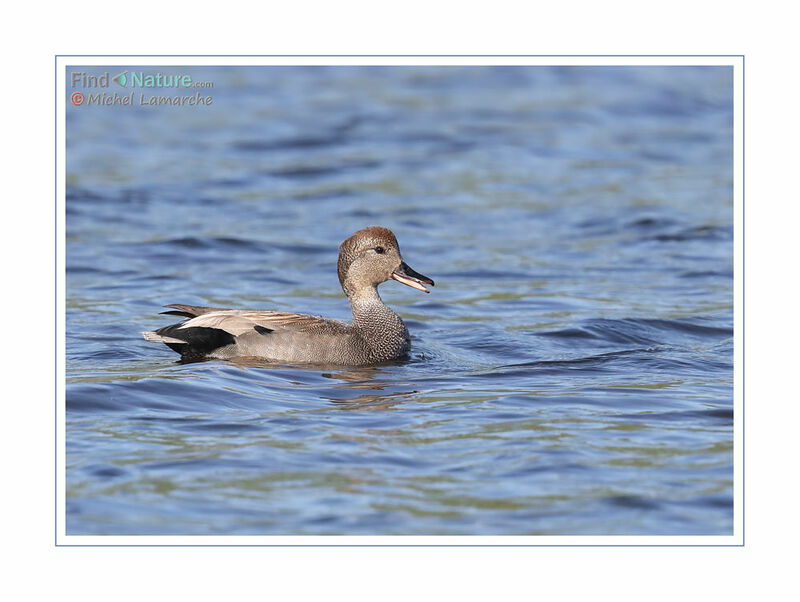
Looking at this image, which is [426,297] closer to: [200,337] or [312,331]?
[312,331]

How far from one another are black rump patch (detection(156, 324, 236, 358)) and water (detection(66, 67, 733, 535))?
29 cm

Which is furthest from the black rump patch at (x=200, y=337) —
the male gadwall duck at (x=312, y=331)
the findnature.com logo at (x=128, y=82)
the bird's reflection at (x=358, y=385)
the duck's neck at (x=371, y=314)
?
the findnature.com logo at (x=128, y=82)

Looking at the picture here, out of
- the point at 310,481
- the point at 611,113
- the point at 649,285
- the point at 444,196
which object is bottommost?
the point at 310,481

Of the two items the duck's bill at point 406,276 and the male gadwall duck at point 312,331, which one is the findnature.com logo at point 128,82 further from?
the duck's bill at point 406,276

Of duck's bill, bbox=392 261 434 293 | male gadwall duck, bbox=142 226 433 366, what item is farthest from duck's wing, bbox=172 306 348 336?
duck's bill, bbox=392 261 434 293

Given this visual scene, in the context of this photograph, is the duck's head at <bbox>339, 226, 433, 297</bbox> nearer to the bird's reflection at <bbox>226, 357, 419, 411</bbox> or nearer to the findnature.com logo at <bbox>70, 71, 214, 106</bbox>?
the bird's reflection at <bbox>226, 357, 419, 411</bbox>

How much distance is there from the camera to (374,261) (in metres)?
11.2

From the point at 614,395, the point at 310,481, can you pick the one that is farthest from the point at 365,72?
the point at 310,481

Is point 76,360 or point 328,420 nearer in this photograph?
point 328,420

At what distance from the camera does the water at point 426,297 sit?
24.8 feet

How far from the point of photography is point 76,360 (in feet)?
35.3

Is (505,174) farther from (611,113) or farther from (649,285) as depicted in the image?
(649,285)

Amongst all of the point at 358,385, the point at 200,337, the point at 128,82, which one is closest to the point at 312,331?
the point at 358,385

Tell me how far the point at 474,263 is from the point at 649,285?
2420 millimetres
